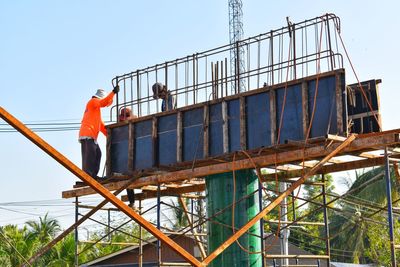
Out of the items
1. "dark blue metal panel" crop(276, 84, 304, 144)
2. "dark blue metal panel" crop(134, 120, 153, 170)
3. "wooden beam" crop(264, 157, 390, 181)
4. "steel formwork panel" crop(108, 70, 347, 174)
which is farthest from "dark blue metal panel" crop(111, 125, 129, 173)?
"dark blue metal panel" crop(276, 84, 304, 144)

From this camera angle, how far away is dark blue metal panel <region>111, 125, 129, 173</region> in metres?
19.3

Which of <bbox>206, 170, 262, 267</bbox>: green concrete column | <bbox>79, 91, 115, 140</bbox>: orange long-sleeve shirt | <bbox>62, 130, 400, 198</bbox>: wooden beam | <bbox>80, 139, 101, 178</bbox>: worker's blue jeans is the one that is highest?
→ <bbox>79, 91, 115, 140</bbox>: orange long-sleeve shirt

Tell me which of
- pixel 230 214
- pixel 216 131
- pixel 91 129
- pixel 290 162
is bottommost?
pixel 230 214

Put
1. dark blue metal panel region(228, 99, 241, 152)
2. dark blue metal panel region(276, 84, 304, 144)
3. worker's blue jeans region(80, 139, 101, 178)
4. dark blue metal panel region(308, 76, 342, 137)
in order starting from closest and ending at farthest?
1. dark blue metal panel region(308, 76, 342, 137)
2. dark blue metal panel region(276, 84, 304, 144)
3. dark blue metal panel region(228, 99, 241, 152)
4. worker's blue jeans region(80, 139, 101, 178)

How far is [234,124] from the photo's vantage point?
16781mm

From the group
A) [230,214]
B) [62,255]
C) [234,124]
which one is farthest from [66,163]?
[62,255]

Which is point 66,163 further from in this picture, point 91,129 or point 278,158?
point 91,129

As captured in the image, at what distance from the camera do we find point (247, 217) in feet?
54.7

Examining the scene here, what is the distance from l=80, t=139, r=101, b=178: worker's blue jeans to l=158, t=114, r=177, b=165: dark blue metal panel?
162 centimetres

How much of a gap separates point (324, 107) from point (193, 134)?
3.80m

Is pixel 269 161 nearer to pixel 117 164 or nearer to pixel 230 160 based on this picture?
pixel 230 160

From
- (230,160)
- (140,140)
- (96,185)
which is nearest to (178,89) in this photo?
(140,140)

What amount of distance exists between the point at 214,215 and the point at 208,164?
1.23 m

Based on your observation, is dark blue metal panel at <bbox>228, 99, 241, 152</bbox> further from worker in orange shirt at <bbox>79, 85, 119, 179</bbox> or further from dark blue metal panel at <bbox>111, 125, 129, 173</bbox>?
dark blue metal panel at <bbox>111, 125, 129, 173</bbox>
